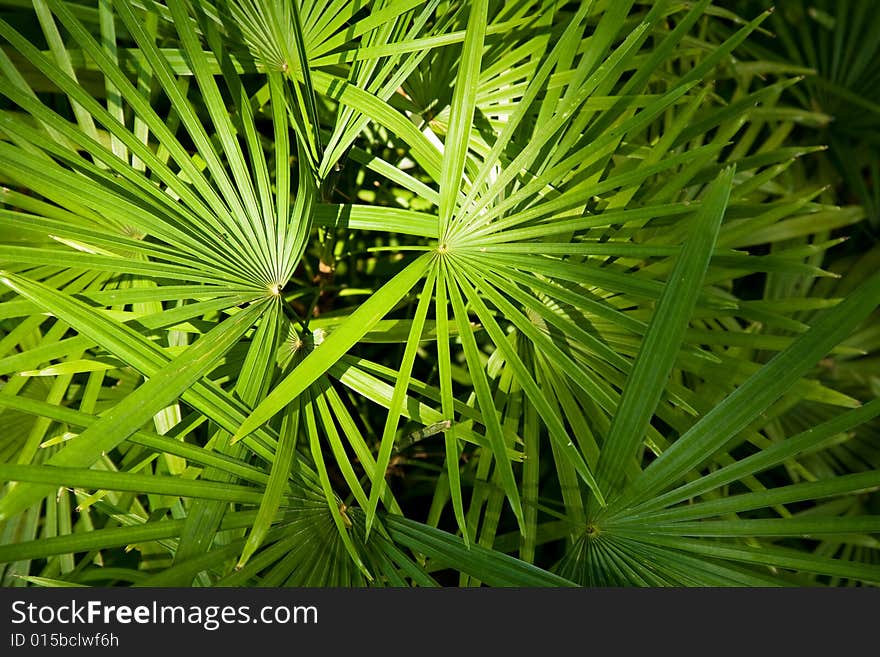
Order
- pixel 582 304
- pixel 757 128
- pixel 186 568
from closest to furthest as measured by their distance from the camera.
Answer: pixel 186 568 → pixel 582 304 → pixel 757 128

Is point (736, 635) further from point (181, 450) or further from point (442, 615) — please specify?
point (181, 450)

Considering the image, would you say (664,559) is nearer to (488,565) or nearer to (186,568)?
(488,565)

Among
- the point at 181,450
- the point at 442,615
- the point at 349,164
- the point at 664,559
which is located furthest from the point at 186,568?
the point at 349,164

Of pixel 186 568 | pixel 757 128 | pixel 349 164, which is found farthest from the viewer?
pixel 757 128

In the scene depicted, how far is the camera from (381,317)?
1.81ft

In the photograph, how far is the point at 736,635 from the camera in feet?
1.89

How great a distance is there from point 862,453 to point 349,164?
3.50 ft

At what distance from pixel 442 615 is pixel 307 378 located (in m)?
0.26

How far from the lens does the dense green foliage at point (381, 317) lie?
0.50 metres

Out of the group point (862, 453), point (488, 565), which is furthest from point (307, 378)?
point (862, 453)

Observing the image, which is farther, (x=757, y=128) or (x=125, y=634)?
(x=757, y=128)

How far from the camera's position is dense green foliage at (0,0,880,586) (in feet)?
1.65

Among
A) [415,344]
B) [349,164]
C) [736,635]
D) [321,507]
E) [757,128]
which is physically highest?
[757,128]

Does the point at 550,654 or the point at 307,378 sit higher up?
the point at 307,378
